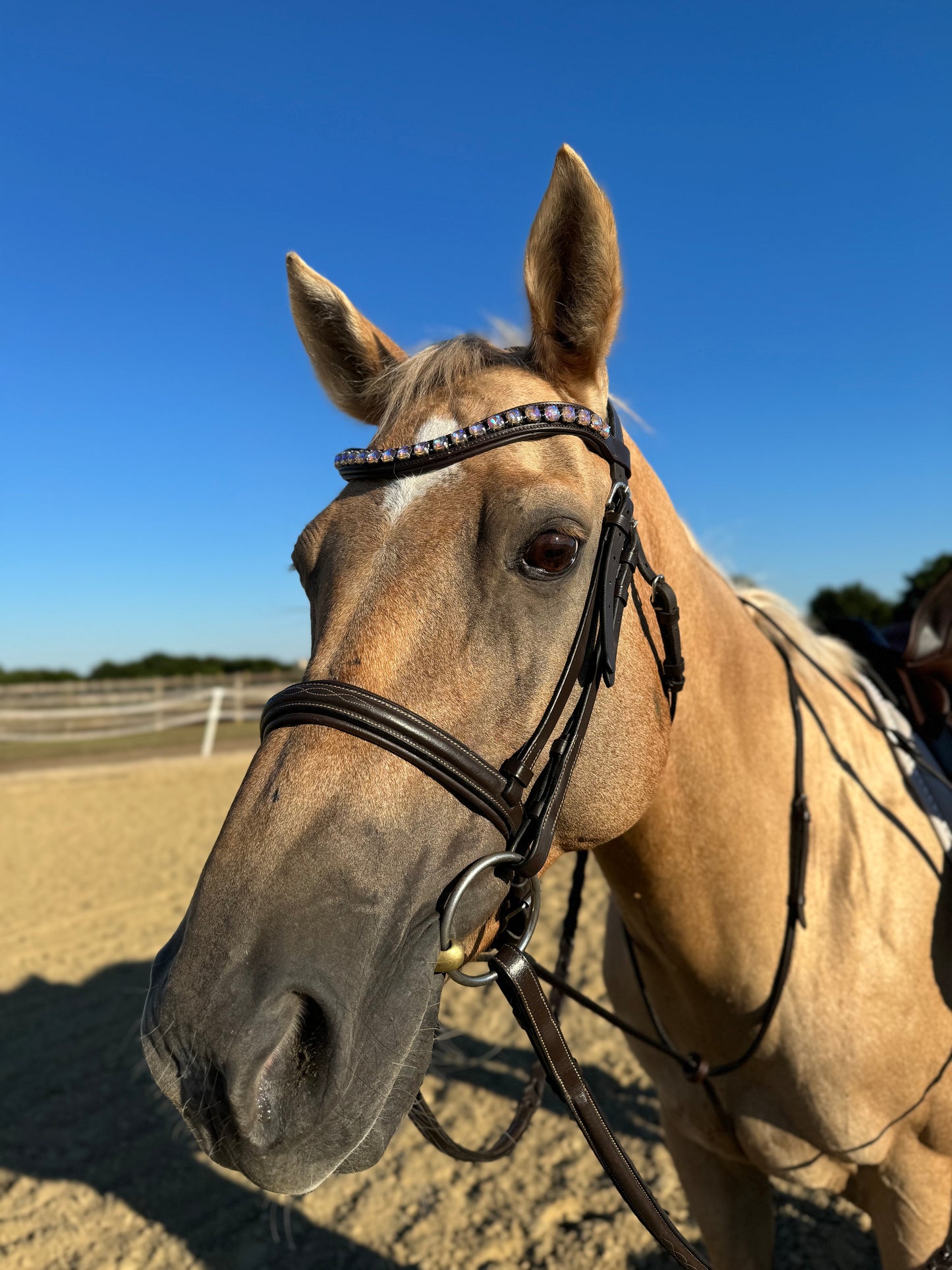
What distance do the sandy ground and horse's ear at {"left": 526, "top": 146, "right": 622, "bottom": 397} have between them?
294cm

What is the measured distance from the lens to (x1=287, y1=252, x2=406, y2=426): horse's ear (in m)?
2.02

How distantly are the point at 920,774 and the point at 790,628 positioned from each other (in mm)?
533

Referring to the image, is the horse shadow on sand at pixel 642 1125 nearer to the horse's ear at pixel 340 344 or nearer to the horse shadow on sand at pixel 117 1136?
the horse shadow on sand at pixel 117 1136

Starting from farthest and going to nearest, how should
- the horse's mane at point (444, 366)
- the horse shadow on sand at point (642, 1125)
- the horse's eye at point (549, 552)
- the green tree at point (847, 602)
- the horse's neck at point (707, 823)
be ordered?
the green tree at point (847, 602) → the horse shadow on sand at point (642, 1125) → the horse's neck at point (707, 823) → the horse's mane at point (444, 366) → the horse's eye at point (549, 552)

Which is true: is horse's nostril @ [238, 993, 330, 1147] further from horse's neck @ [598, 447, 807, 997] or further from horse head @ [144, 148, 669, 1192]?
horse's neck @ [598, 447, 807, 997]

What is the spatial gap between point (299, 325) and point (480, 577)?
109 centimetres

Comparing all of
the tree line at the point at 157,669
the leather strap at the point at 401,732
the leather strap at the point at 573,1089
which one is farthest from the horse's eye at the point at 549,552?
the tree line at the point at 157,669

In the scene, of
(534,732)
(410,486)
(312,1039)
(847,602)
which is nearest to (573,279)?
(410,486)

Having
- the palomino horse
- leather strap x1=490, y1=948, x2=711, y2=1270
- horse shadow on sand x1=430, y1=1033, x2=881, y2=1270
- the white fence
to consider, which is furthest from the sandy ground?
the white fence

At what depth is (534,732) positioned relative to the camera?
1426mm

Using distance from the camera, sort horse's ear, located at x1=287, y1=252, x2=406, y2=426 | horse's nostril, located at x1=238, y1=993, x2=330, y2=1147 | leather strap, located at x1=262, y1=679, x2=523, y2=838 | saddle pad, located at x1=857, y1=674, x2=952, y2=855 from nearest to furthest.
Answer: horse's nostril, located at x1=238, y1=993, x2=330, y2=1147 < leather strap, located at x1=262, y1=679, x2=523, y2=838 < horse's ear, located at x1=287, y1=252, x2=406, y2=426 < saddle pad, located at x1=857, y1=674, x2=952, y2=855

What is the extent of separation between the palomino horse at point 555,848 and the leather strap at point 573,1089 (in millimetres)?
113

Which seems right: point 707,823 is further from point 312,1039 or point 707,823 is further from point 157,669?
point 157,669

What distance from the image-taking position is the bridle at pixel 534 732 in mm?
1278
